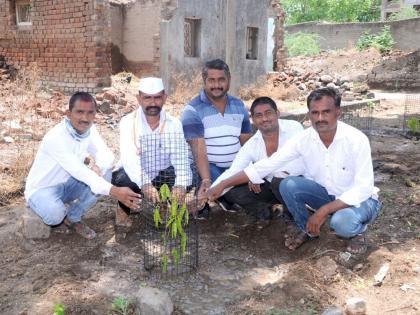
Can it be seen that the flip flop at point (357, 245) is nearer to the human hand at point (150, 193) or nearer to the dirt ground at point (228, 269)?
the dirt ground at point (228, 269)

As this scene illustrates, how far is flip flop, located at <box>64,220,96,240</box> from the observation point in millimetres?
3822

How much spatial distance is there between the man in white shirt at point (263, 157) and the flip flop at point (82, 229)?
1.19 metres

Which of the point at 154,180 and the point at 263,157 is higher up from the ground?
the point at 263,157

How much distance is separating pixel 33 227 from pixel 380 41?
22.7 m

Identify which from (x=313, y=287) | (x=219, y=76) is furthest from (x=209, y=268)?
(x=219, y=76)

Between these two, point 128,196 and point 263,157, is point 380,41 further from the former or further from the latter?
point 128,196

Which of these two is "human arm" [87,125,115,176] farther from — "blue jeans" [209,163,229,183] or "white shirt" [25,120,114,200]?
"blue jeans" [209,163,229,183]

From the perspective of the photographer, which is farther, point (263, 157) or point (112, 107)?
point (112, 107)

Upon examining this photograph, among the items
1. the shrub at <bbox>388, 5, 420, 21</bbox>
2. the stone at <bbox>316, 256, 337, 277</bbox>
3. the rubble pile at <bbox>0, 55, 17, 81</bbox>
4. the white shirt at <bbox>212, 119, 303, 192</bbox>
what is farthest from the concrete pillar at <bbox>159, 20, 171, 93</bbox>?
the shrub at <bbox>388, 5, 420, 21</bbox>

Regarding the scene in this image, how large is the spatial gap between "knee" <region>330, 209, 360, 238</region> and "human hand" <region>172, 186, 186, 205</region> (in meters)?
1.12

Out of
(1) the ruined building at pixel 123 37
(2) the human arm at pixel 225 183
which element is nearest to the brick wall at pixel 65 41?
(1) the ruined building at pixel 123 37

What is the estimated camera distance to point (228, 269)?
338cm

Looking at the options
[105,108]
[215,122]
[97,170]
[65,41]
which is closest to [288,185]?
[215,122]

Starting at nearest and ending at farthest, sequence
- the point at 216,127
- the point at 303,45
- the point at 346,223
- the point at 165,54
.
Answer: the point at 346,223
the point at 216,127
the point at 165,54
the point at 303,45
